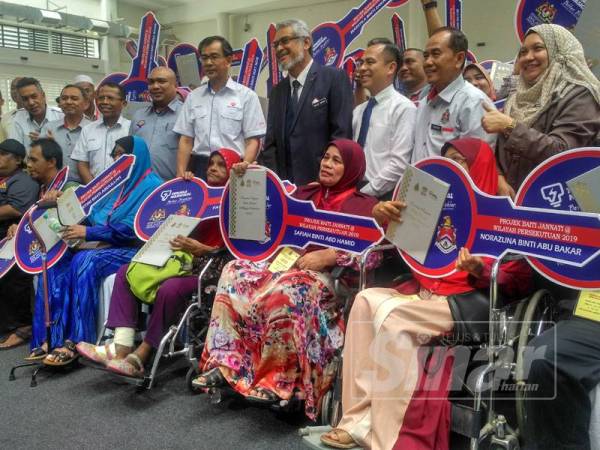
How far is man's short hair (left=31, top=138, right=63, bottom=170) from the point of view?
3.93 meters

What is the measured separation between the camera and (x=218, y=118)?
379cm

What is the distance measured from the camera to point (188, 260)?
10.3ft

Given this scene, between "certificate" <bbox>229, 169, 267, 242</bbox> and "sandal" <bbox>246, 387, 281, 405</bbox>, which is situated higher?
"certificate" <bbox>229, 169, 267, 242</bbox>

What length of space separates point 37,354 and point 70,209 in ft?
2.86

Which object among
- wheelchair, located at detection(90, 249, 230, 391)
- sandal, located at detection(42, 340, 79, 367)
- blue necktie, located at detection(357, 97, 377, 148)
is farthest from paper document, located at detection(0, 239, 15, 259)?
blue necktie, located at detection(357, 97, 377, 148)

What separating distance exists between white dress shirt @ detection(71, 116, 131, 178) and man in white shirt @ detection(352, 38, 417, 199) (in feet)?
6.34

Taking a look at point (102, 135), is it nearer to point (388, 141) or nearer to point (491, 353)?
point (388, 141)

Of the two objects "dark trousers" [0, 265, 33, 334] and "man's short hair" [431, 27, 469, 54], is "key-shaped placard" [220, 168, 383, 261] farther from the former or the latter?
"dark trousers" [0, 265, 33, 334]

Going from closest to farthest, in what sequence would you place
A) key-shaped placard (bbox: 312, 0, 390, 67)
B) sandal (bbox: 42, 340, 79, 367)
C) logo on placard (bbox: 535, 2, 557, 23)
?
logo on placard (bbox: 535, 2, 557, 23)
sandal (bbox: 42, 340, 79, 367)
key-shaped placard (bbox: 312, 0, 390, 67)

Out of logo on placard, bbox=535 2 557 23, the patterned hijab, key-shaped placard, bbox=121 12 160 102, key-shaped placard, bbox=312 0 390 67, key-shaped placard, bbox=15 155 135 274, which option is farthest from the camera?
key-shaped placard, bbox=121 12 160 102

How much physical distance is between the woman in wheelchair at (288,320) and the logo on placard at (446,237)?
35 centimetres

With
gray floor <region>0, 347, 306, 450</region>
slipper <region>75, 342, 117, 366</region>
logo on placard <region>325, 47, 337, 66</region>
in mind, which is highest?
logo on placard <region>325, 47, 337, 66</region>

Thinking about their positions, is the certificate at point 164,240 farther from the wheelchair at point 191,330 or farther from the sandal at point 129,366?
the sandal at point 129,366

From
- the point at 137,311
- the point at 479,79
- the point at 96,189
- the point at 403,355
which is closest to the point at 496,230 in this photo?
the point at 403,355
